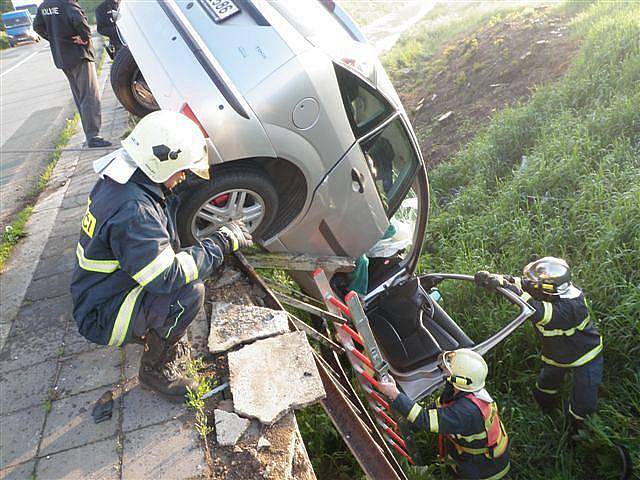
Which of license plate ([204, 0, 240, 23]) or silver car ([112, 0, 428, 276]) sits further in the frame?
license plate ([204, 0, 240, 23])

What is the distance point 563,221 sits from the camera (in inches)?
187

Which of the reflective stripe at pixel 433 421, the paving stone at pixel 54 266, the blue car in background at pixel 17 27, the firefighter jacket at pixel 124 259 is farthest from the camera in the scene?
the blue car in background at pixel 17 27

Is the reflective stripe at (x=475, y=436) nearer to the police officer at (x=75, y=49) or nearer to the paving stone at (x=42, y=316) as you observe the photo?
the paving stone at (x=42, y=316)

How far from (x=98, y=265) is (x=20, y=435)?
1.09 meters

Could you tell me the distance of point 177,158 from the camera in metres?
2.38

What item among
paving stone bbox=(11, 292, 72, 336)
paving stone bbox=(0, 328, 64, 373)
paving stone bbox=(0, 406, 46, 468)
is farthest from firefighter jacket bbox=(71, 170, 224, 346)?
paving stone bbox=(11, 292, 72, 336)

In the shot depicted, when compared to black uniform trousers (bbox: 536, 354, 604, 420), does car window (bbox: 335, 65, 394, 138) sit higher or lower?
higher

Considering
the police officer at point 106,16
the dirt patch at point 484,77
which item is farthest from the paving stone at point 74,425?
the dirt patch at point 484,77

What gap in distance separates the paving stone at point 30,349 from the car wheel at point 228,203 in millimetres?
1125

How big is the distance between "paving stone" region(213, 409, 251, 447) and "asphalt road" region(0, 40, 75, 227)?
3938mm

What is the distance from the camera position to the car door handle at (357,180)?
353cm

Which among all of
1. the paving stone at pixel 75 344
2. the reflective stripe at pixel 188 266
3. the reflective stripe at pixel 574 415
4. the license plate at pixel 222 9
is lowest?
the reflective stripe at pixel 574 415

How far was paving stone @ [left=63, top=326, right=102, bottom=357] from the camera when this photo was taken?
127 inches

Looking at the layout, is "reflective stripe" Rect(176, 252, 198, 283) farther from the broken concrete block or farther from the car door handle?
the car door handle
